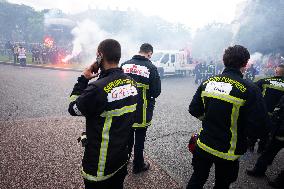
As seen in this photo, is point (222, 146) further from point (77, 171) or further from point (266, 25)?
point (266, 25)

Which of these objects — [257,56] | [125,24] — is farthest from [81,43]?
[257,56]

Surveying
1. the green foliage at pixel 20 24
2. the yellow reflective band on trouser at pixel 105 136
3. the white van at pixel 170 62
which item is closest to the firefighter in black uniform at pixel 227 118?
the yellow reflective band on trouser at pixel 105 136

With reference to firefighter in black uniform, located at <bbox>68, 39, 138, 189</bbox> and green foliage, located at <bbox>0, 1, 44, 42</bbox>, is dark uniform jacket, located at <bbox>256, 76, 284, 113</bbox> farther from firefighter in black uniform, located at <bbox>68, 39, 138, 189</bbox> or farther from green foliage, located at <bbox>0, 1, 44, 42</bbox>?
green foliage, located at <bbox>0, 1, 44, 42</bbox>

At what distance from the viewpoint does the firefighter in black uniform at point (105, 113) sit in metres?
2.38

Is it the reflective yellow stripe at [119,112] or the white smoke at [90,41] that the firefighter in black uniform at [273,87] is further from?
the white smoke at [90,41]

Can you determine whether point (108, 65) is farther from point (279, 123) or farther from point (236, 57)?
point (279, 123)

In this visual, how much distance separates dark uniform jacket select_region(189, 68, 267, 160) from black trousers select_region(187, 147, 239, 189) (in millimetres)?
88

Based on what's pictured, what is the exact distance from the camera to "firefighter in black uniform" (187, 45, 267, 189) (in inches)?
112

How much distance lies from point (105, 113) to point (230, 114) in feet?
4.64

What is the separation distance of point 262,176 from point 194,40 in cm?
3313

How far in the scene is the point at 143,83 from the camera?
14.4ft

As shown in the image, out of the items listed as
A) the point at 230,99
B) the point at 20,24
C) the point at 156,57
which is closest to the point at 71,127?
the point at 230,99

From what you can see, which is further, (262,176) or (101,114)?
(262,176)

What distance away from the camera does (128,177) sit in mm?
4508
